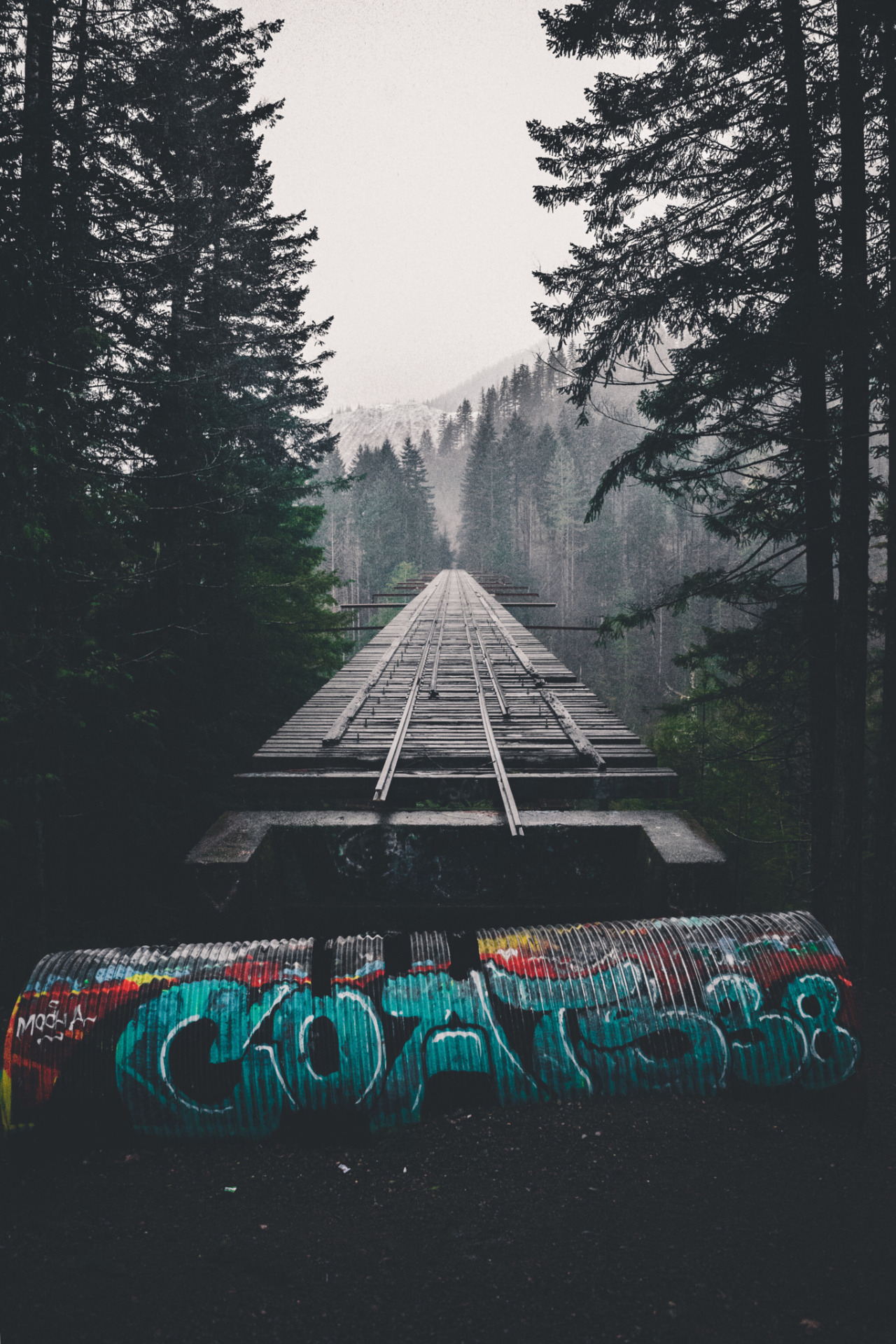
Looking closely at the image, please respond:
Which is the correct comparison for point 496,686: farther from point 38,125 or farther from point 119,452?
point 38,125

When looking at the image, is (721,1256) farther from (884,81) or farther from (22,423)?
(884,81)

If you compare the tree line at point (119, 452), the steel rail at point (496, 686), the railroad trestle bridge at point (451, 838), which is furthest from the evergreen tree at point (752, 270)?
the tree line at point (119, 452)

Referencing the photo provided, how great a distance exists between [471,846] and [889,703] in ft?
14.2

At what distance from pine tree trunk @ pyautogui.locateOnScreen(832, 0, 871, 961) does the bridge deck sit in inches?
62.5

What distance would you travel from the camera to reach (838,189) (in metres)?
6.29

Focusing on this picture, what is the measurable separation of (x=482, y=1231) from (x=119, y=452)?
26.2 feet

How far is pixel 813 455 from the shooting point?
22.0ft

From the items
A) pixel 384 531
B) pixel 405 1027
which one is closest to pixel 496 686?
pixel 405 1027

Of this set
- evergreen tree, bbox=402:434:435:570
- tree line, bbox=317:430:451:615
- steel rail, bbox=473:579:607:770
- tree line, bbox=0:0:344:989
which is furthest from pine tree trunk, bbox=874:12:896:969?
evergreen tree, bbox=402:434:435:570

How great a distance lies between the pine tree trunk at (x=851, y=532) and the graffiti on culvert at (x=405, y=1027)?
2729 mm

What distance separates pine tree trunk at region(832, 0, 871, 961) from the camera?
18.9 ft

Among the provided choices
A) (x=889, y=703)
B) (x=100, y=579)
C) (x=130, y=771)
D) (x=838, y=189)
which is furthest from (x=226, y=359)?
(x=889, y=703)

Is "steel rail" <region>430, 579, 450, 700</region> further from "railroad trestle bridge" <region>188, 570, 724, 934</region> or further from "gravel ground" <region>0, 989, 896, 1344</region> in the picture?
"gravel ground" <region>0, 989, 896, 1344</region>

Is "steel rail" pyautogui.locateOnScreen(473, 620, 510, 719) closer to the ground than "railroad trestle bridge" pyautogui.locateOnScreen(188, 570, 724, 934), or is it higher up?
higher up
